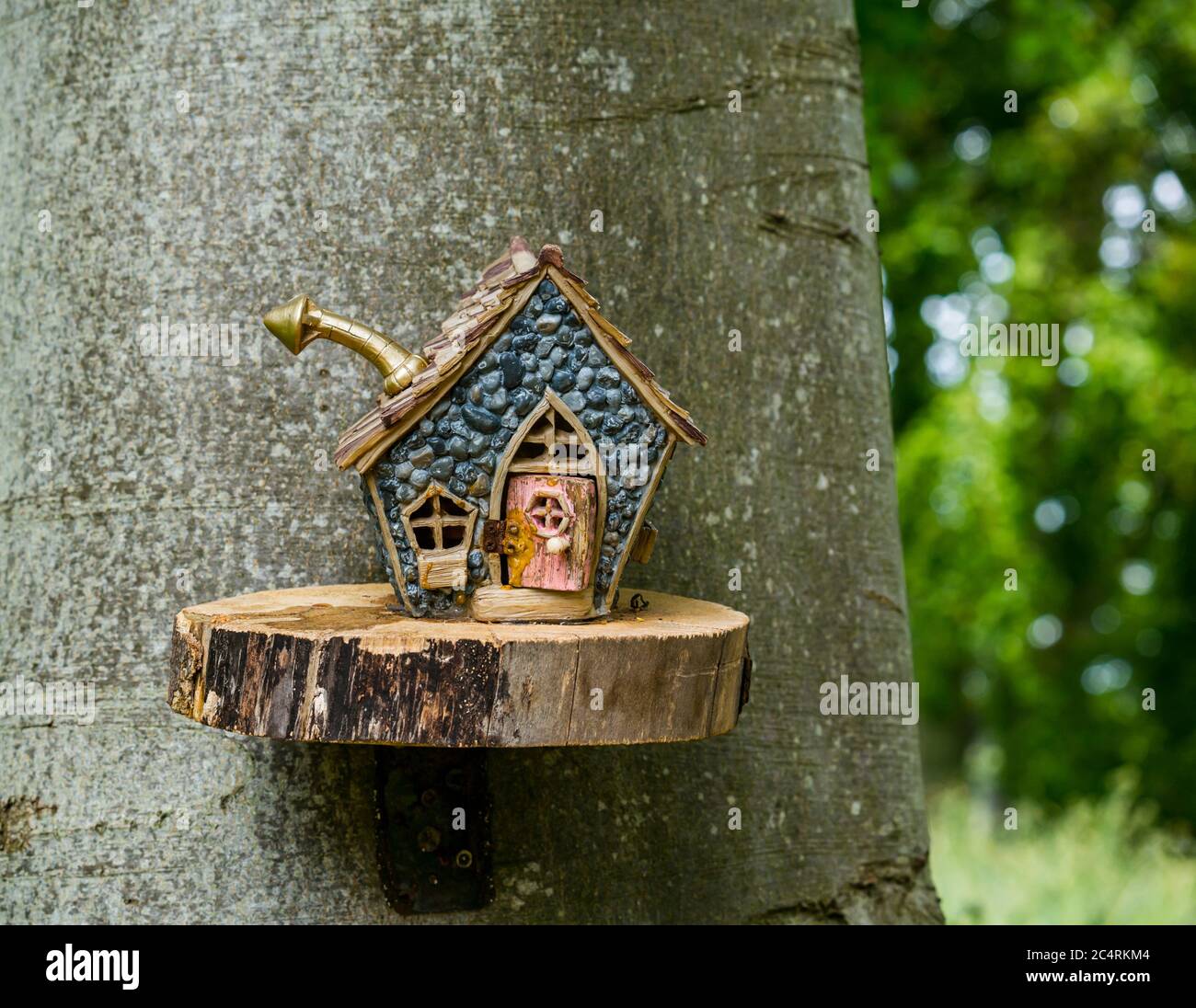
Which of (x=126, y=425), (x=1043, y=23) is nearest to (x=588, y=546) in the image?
(x=126, y=425)

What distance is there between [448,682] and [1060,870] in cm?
470

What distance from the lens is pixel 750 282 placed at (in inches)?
92.1

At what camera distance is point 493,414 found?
70.7 inches

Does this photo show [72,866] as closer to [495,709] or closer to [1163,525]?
[495,709]

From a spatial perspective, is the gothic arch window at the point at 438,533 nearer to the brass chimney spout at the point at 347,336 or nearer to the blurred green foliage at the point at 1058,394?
the brass chimney spout at the point at 347,336

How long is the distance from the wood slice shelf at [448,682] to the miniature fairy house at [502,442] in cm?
15

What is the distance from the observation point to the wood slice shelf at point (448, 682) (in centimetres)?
155

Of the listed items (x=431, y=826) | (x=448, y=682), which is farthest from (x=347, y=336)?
(x=431, y=826)

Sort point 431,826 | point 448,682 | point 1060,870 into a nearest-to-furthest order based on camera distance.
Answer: point 448,682
point 431,826
point 1060,870

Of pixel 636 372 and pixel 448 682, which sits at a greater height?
pixel 636 372

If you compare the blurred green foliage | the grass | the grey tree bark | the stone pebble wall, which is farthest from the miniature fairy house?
the blurred green foliage

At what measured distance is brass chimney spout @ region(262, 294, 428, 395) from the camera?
1.82m

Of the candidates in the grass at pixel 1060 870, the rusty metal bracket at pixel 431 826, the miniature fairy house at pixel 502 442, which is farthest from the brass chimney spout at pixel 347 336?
the grass at pixel 1060 870

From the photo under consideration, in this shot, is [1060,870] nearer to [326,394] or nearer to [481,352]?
[326,394]
